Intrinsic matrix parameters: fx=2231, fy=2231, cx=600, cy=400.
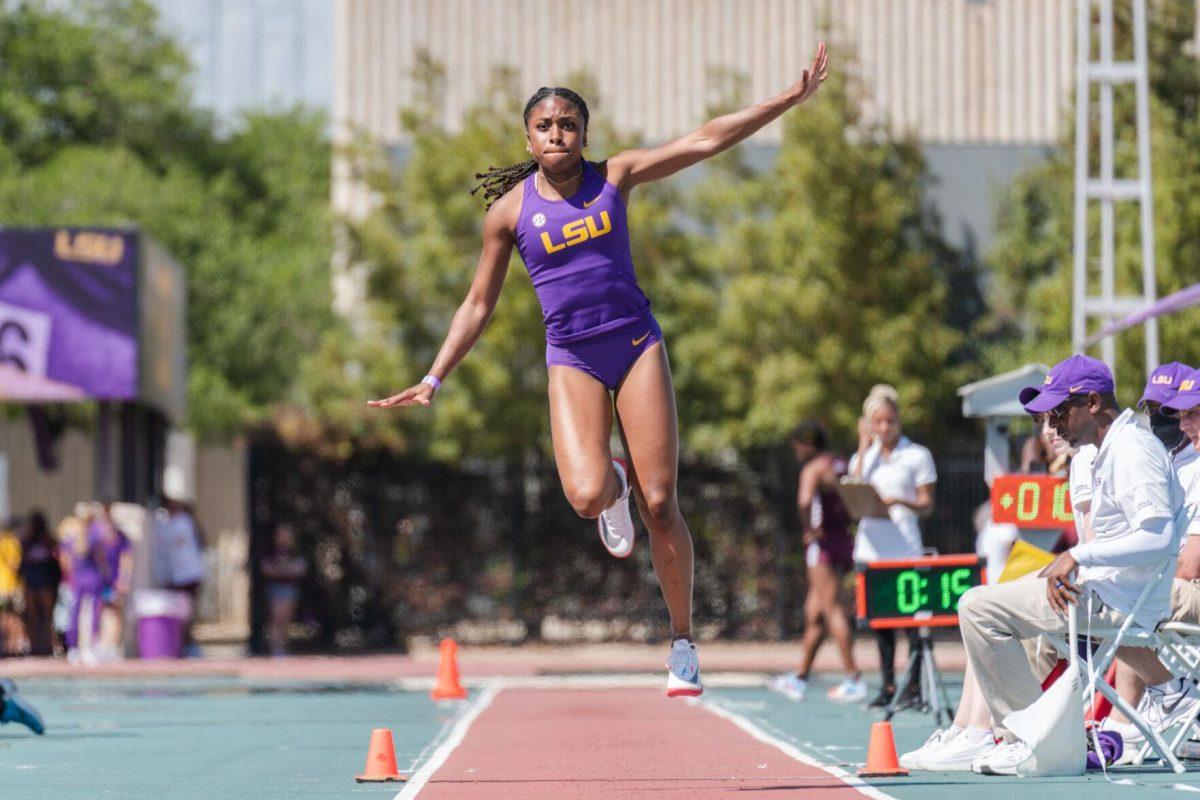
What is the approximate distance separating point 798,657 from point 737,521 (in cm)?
323

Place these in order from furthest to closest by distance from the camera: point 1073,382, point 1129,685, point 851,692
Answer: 1. point 851,692
2. point 1129,685
3. point 1073,382

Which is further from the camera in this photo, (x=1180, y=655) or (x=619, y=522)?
(x=619, y=522)

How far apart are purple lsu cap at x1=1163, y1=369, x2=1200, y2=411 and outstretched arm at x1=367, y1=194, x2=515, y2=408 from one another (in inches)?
127

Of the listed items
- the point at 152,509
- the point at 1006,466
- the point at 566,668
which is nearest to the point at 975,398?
the point at 1006,466

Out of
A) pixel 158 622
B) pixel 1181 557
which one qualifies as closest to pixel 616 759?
pixel 1181 557

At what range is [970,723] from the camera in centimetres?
1002

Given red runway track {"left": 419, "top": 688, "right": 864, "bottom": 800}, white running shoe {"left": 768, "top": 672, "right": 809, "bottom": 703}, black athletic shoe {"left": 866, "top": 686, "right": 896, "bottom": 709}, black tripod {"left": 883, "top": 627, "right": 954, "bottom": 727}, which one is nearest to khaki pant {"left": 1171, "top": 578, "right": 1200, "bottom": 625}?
red runway track {"left": 419, "top": 688, "right": 864, "bottom": 800}

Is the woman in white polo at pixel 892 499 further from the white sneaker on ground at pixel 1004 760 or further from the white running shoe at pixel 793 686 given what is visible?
the white sneaker on ground at pixel 1004 760

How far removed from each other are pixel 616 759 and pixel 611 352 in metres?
2.53

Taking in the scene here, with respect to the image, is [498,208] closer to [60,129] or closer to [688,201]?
[688,201]

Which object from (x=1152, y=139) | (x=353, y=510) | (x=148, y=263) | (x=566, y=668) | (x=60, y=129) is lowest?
(x=566, y=668)

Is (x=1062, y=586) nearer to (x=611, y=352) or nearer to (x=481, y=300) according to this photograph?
(x=611, y=352)

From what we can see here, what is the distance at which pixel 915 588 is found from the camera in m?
13.5

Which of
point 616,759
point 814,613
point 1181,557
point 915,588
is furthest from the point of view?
point 814,613
